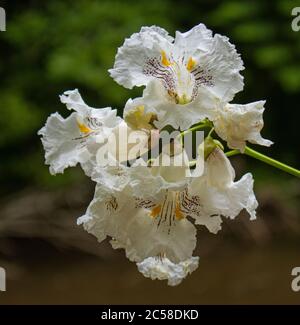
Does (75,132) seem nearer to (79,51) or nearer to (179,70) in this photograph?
(179,70)

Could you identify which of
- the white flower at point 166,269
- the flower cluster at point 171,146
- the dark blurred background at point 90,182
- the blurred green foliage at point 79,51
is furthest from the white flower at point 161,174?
the blurred green foliage at point 79,51

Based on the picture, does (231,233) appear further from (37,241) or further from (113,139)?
(113,139)

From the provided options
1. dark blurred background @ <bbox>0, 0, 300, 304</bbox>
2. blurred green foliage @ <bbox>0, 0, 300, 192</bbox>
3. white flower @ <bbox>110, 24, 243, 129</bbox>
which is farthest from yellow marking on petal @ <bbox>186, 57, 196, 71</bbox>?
blurred green foliage @ <bbox>0, 0, 300, 192</bbox>

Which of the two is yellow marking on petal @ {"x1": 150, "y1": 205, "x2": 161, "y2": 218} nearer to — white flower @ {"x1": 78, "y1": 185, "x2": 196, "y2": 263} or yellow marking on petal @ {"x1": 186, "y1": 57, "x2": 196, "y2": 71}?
white flower @ {"x1": 78, "y1": 185, "x2": 196, "y2": 263}

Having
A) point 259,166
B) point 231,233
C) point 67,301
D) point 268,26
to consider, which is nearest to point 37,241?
point 67,301

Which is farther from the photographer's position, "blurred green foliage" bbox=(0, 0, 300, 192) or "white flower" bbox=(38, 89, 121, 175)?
"blurred green foliage" bbox=(0, 0, 300, 192)

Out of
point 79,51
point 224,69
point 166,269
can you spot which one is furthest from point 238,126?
point 79,51

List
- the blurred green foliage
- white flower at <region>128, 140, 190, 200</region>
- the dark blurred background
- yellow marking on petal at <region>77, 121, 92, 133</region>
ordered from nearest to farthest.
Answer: white flower at <region>128, 140, 190, 200</region>
yellow marking on petal at <region>77, 121, 92, 133</region>
the dark blurred background
the blurred green foliage
